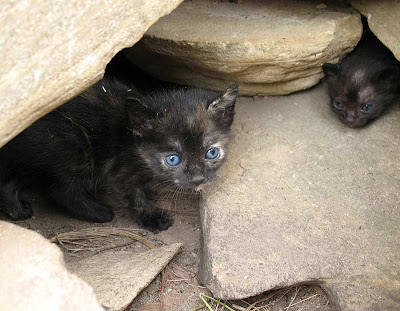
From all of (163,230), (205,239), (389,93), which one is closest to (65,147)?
(163,230)

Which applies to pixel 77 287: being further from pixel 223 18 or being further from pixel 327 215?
pixel 223 18

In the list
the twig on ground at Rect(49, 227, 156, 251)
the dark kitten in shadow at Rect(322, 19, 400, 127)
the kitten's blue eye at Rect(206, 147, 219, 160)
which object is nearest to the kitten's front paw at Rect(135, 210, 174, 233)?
the twig on ground at Rect(49, 227, 156, 251)

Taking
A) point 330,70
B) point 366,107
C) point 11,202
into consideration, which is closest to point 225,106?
point 330,70

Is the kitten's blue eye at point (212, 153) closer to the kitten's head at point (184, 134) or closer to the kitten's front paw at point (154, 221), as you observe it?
the kitten's head at point (184, 134)

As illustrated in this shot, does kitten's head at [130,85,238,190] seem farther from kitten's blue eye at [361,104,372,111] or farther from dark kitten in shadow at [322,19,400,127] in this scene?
kitten's blue eye at [361,104,372,111]

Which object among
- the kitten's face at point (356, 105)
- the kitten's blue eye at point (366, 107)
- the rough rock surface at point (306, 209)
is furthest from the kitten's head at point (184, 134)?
the kitten's blue eye at point (366, 107)
